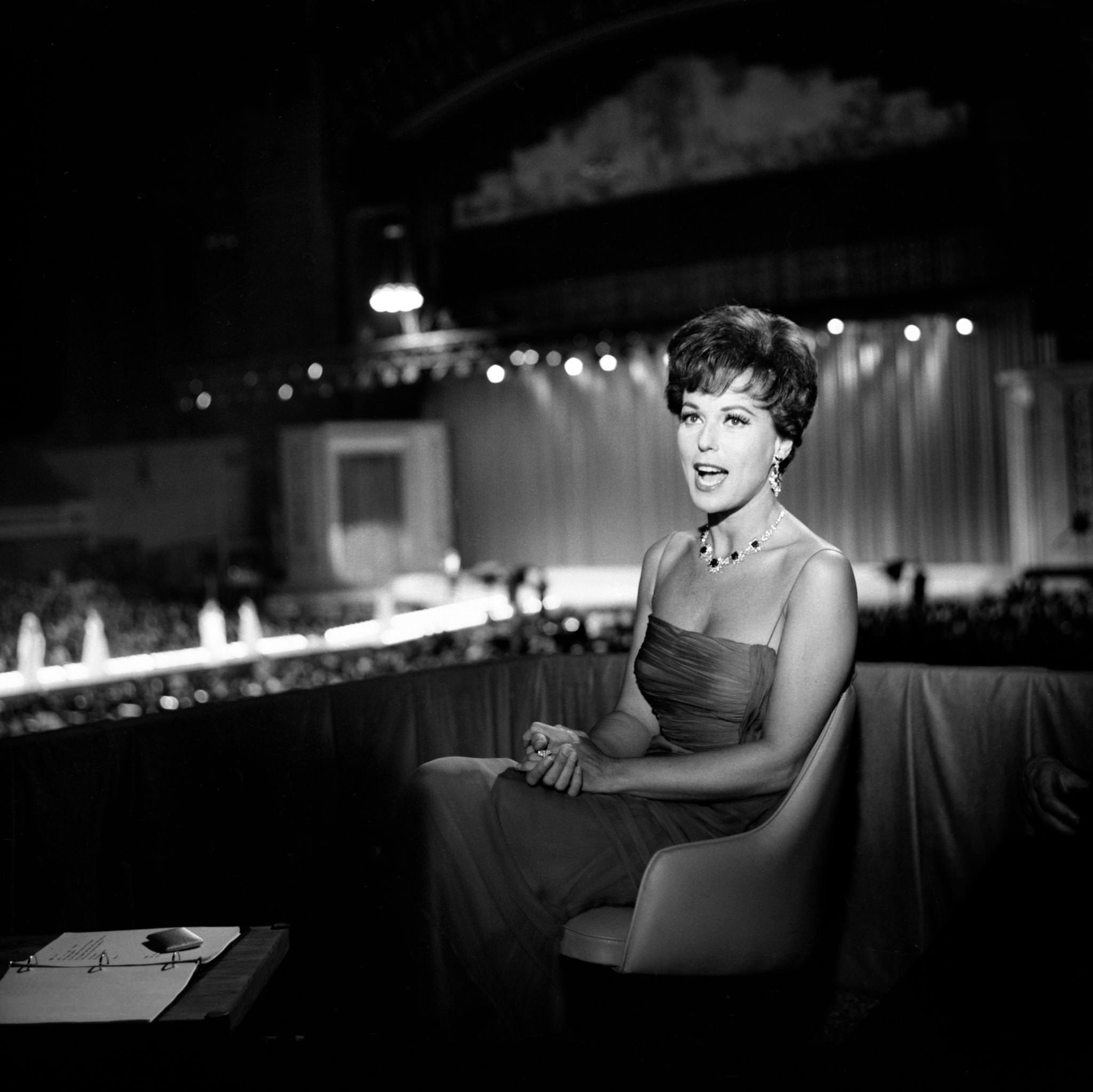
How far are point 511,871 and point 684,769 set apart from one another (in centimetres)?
30

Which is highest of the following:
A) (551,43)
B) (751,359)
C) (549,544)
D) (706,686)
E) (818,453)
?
(551,43)

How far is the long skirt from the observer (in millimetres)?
1904

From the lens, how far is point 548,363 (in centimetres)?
1608

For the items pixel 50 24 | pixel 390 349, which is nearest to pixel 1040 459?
pixel 390 349

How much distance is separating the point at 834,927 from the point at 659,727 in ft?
2.39

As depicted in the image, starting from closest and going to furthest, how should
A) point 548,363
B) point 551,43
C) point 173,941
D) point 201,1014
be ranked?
point 201,1014 < point 173,941 < point 551,43 < point 548,363

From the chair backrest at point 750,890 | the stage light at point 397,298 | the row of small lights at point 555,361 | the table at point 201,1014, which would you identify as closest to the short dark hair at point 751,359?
the chair backrest at point 750,890

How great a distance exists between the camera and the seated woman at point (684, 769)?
1911 millimetres

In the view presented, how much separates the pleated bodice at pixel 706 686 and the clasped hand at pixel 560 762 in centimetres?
21

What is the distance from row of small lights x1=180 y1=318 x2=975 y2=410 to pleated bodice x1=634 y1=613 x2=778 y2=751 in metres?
11.0

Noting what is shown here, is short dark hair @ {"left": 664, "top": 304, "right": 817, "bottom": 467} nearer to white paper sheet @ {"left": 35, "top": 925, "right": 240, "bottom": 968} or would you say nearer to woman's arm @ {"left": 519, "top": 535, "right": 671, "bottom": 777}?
woman's arm @ {"left": 519, "top": 535, "right": 671, "bottom": 777}

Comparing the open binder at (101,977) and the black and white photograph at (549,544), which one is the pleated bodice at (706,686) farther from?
the open binder at (101,977)

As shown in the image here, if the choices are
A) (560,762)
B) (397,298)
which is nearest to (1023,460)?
(397,298)

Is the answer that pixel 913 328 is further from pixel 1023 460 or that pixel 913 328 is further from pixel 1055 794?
pixel 1055 794
